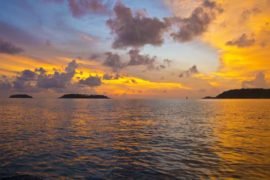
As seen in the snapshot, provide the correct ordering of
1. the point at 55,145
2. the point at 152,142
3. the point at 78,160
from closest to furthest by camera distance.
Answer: the point at 78,160 < the point at 55,145 < the point at 152,142

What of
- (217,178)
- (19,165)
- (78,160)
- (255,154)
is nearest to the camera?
Result: (217,178)

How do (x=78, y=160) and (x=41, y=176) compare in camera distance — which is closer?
(x=41, y=176)

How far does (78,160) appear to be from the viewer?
88.1 feet

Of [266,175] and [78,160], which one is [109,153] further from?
[266,175]

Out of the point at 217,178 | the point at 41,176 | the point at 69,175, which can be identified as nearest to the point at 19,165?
the point at 41,176

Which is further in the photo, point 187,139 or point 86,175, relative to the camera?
point 187,139

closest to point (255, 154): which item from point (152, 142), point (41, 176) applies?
point (152, 142)

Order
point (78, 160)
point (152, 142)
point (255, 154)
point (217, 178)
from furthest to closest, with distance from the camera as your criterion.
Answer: point (152, 142) < point (255, 154) < point (78, 160) < point (217, 178)

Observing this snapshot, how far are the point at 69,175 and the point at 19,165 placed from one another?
6.24m

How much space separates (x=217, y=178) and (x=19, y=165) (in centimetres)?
1846

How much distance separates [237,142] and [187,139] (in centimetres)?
748

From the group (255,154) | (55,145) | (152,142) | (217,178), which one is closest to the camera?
(217,178)

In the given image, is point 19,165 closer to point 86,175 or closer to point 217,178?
point 86,175

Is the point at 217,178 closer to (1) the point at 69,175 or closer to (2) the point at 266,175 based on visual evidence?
(2) the point at 266,175
